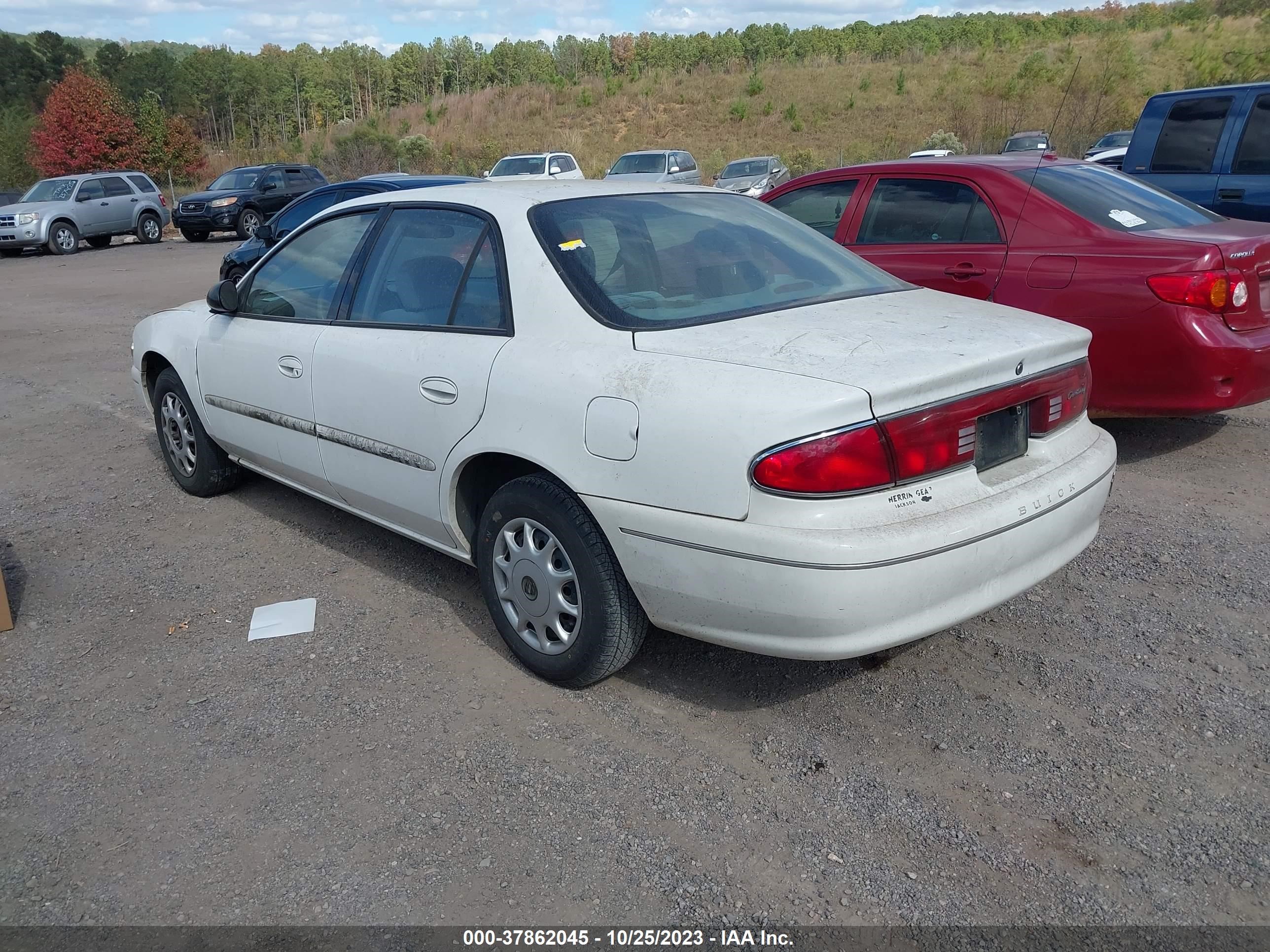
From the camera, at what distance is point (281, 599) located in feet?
→ 14.2

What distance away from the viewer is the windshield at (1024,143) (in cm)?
2653

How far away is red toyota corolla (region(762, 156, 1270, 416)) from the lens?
5.07 meters

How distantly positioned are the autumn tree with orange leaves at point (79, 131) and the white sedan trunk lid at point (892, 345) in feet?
148

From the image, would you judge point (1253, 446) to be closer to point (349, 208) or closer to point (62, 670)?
point (349, 208)

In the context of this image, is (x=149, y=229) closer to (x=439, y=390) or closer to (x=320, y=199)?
(x=320, y=199)

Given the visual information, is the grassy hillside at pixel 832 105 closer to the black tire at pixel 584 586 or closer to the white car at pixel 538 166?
the white car at pixel 538 166

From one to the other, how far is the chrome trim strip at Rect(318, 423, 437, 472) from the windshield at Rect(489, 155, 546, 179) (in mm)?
21481

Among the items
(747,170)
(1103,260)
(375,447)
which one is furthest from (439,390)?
(747,170)

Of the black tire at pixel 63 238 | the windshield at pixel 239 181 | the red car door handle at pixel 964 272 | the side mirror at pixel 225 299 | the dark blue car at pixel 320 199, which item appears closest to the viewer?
the side mirror at pixel 225 299

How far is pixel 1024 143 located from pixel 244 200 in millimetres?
20070

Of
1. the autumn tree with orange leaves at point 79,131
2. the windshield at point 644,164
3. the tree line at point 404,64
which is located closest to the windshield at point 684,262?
the windshield at point 644,164

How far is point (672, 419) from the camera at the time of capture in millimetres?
2826

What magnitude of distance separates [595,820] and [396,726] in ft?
2.78

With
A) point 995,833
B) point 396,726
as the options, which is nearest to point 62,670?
point 396,726
